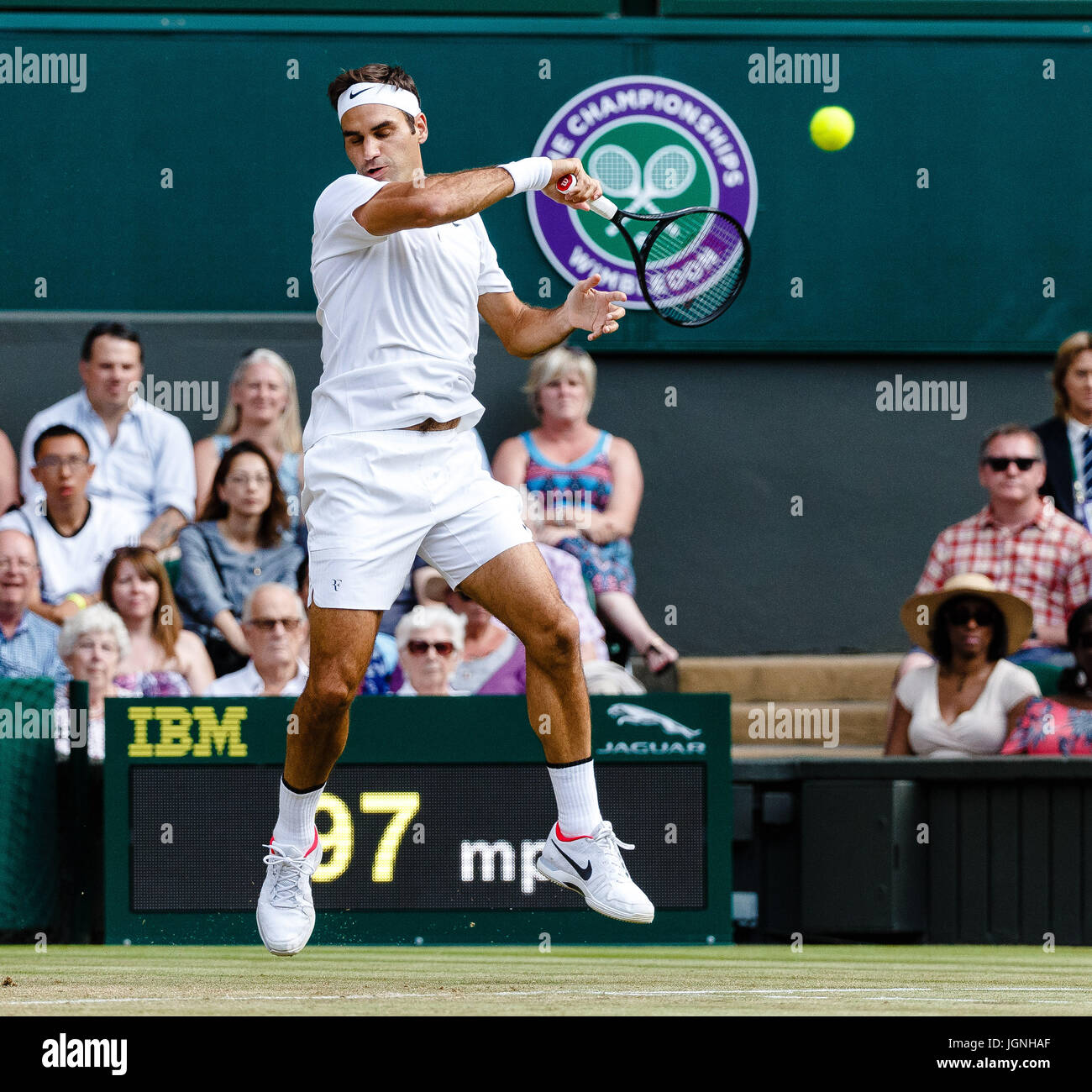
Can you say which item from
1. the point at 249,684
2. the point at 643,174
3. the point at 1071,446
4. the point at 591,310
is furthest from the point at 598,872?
the point at 643,174

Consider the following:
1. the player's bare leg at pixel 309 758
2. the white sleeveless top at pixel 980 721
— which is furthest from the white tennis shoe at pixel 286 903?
the white sleeveless top at pixel 980 721

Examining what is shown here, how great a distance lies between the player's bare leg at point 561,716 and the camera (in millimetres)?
4219

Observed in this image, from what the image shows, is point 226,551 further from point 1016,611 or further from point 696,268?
point 1016,611

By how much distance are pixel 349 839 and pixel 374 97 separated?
2.40 m

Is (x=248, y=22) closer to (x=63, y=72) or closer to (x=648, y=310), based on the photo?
(x=63, y=72)

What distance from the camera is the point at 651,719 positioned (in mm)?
5836

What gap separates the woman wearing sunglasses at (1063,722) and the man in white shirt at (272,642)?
7.95 feet

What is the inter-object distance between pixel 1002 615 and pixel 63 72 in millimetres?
5130

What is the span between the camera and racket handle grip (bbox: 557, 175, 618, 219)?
14.0ft

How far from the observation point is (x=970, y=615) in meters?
6.75

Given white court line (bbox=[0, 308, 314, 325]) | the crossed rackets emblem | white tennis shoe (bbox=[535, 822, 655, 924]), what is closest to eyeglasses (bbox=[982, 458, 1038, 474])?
the crossed rackets emblem

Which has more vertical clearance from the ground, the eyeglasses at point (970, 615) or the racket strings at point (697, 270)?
the racket strings at point (697, 270)

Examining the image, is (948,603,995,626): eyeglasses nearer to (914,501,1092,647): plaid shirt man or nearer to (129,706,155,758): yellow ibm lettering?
(914,501,1092,647): plaid shirt man

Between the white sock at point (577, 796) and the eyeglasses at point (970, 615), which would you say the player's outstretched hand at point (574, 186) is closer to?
the white sock at point (577, 796)
